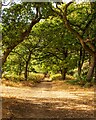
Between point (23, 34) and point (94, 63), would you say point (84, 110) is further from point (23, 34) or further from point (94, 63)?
point (94, 63)

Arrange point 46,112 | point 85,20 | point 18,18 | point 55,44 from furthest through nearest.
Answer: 1. point 55,44
2. point 85,20
3. point 18,18
4. point 46,112

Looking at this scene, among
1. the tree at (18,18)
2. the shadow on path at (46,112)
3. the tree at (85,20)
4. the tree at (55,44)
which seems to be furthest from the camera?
the tree at (55,44)

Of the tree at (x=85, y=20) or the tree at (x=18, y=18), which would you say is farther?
Answer: the tree at (x=85, y=20)

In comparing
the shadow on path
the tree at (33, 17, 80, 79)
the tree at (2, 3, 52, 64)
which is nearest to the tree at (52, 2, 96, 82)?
the tree at (33, 17, 80, 79)

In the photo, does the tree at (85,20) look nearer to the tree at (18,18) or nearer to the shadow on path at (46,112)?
the tree at (18,18)

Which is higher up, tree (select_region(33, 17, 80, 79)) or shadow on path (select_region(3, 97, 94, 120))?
tree (select_region(33, 17, 80, 79))

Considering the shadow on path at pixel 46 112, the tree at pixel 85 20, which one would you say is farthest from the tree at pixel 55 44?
the shadow on path at pixel 46 112

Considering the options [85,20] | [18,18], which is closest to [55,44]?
[85,20]

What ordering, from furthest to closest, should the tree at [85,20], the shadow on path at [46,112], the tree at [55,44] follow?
the tree at [55,44], the tree at [85,20], the shadow on path at [46,112]

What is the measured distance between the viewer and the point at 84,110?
10.8 metres

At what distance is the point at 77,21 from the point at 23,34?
10.1 m

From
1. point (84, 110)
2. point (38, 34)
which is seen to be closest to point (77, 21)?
point (38, 34)

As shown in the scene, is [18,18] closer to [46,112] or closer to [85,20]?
[46,112]

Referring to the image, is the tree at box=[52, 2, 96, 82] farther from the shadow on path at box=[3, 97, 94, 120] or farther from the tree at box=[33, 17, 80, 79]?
the shadow on path at box=[3, 97, 94, 120]
